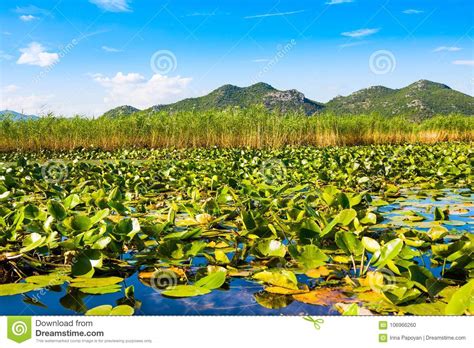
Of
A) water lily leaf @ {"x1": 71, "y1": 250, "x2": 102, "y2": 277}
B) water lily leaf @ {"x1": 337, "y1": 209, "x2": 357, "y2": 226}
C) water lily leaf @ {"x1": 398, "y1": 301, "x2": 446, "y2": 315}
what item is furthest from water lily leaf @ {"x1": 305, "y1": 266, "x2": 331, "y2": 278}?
water lily leaf @ {"x1": 71, "y1": 250, "x2": 102, "y2": 277}

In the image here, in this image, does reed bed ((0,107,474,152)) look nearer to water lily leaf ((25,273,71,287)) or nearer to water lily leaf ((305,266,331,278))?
water lily leaf ((305,266,331,278))

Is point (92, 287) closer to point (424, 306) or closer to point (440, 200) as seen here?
point (424, 306)

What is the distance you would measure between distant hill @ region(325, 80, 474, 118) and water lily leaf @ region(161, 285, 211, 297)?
6350 centimetres

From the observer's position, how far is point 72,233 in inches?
89.5

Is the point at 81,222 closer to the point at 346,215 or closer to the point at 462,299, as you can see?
the point at 346,215

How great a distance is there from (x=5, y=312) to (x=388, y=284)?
1.45 m

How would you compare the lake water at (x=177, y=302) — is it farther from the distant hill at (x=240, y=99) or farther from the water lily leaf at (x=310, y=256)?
the distant hill at (x=240, y=99)

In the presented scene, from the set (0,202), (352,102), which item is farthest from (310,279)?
(352,102)

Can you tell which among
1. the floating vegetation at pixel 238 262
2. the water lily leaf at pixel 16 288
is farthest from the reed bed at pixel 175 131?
the water lily leaf at pixel 16 288

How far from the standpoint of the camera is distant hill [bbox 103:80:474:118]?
6722cm

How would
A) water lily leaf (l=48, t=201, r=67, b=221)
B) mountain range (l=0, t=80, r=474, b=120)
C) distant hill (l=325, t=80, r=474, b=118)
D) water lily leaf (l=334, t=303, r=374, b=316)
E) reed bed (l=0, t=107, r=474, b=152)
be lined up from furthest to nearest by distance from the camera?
distant hill (l=325, t=80, r=474, b=118)
mountain range (l=0, t=80, r=474, b=120)
reed bed (l=0, t=107, r=474, b=152)
water lily leaf (l=48, t=201, r=67, b=221)
water lily leaf (l=334, t=303, r=374, b=316)

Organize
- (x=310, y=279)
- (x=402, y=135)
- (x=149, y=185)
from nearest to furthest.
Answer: (x=310, y=279) → (x=149, y=185) → (x=402, y=135)

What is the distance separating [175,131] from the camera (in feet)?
43.3
